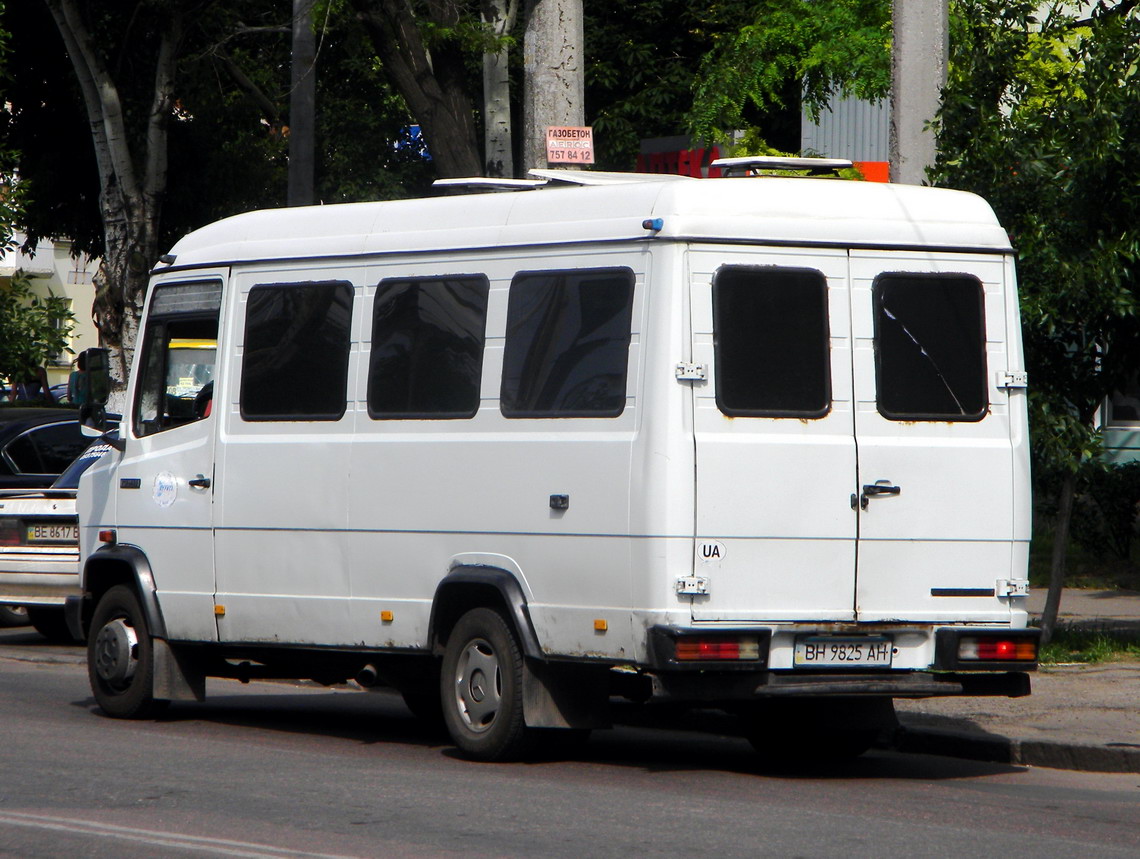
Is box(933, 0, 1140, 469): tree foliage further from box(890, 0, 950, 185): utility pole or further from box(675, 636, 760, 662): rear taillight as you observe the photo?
box(675, 636, 760, 662): rear taillight

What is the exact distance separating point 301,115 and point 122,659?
28.3ft

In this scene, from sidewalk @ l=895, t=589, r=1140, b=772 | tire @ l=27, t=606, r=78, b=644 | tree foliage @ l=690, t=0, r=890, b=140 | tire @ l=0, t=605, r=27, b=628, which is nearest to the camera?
sidewalk @ l=895, t=589, r=1140, b=772

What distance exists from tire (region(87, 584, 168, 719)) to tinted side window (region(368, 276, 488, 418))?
7.37 ft

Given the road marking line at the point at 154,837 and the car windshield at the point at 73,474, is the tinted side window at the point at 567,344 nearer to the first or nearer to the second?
the road marking line at the point at 154,837

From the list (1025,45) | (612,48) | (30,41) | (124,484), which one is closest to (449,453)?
(124,484)

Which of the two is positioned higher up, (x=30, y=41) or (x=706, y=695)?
(x=30, y=41)

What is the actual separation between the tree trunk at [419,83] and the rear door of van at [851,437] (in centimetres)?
546

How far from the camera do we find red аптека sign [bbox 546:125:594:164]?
479 inches

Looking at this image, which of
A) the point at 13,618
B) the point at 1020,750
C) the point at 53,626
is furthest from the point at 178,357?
the point at 13,618

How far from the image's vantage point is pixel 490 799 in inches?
310

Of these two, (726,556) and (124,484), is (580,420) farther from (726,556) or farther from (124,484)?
(124,484)

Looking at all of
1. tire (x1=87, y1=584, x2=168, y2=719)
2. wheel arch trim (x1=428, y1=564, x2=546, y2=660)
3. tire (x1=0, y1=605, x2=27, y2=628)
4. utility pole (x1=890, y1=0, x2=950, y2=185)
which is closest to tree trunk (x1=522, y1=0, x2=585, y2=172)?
utility pole (x1=890, y1=0, x2=950, y2=185)

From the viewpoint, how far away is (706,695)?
8.25 meters

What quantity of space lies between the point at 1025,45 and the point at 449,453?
575 centimetres
